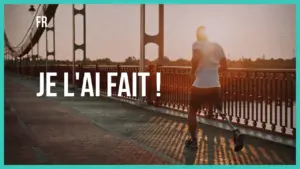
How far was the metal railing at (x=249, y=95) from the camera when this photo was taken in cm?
883

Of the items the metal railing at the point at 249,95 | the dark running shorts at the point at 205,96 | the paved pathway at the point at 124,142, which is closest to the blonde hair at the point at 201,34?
the dark running shorts at the point at 205,96

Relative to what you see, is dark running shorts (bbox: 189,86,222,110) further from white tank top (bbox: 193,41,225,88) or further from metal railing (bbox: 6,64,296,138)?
metal railing (bbox: 6,64,296,138)

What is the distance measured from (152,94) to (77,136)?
6294mm

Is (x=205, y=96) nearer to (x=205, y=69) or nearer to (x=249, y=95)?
(x=205, y=69)

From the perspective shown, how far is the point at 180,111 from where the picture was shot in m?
13.6

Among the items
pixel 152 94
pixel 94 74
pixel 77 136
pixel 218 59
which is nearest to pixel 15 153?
pixel 77 136

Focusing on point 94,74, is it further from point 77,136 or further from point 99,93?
point 77,136

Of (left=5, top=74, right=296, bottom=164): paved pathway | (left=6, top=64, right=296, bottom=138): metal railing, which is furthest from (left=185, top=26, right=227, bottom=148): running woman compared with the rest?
(left=6, top=64, right=296, bottom=138): metal railing

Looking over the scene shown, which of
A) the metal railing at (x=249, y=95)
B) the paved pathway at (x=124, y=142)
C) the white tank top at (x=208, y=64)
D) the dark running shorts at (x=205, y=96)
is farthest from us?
the metal railing at (x=249, y=95)

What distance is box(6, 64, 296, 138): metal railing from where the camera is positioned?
29.0ft

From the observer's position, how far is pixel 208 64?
7.77 metres

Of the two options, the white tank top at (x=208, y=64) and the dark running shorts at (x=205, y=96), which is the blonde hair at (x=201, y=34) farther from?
the dark running shorts at (x=205, y=96)

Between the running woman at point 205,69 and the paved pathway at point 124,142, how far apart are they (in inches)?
28.0

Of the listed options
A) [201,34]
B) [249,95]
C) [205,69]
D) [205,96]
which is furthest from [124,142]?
[249,95]
